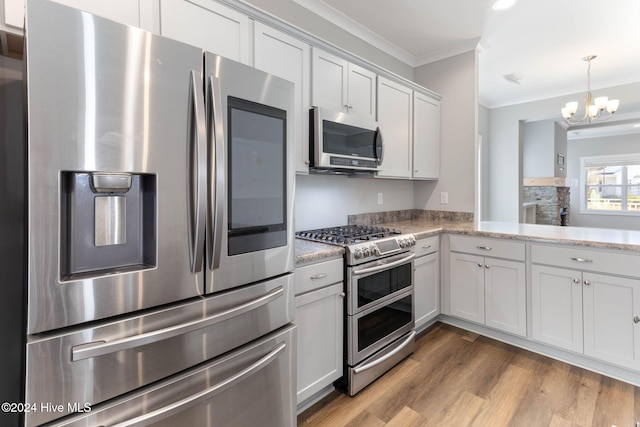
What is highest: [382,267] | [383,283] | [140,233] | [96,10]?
[96,10]

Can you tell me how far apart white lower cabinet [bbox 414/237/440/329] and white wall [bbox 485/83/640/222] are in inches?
122

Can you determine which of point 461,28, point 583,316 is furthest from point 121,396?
point 461,28

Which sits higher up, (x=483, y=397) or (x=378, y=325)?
(x=378, y=325)

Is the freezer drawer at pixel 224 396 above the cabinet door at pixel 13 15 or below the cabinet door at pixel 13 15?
below

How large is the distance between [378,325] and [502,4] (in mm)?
2684

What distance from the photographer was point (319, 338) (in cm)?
179

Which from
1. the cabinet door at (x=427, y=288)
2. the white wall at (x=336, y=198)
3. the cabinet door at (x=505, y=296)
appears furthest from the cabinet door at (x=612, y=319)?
the white wall at (x=336, y=198)

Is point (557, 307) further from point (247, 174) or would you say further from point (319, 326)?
point (247, 174)

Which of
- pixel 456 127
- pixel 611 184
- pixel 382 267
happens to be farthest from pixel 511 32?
pixel 611 184

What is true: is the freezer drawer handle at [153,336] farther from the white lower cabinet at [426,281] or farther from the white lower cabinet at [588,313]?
the white lower cabinet at [588,313]

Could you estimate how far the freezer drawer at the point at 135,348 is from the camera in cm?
85

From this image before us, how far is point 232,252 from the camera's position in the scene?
123 centimetres

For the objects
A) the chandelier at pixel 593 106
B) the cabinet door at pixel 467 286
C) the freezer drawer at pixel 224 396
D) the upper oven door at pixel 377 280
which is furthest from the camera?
the chandelier at pixel 593 106

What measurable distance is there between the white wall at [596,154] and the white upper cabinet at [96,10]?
1015cm
